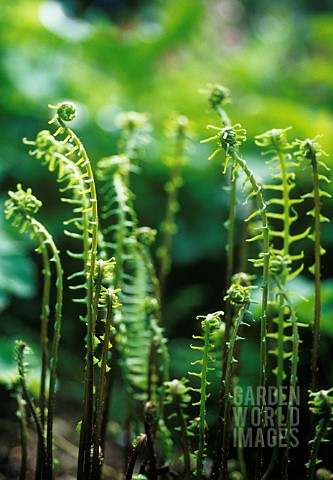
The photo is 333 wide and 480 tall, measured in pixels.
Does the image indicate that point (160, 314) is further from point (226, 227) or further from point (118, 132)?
point (118, 132)

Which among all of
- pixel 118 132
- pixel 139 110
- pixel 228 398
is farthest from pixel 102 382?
Result: pixel 139 110

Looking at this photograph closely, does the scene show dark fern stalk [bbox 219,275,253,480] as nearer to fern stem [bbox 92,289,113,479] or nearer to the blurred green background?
fern stem [bbox 92,289,113,479]

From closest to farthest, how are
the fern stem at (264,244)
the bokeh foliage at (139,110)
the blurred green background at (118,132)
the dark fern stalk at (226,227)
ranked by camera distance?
the fern stem at (264,244) → the dark fern stalk at (226,227) → the blurred green background at (118,132) → the bokeh foliage at (139,110)

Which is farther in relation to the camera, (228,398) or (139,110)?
(139,110)

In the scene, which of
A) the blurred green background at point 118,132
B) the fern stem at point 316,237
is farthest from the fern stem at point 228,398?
the blurred green background at point 118,132

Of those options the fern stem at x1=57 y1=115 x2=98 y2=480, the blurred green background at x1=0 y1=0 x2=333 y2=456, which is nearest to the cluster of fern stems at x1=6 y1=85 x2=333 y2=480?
the fern stem at x1=57 y1=115 x2=98 y2=480

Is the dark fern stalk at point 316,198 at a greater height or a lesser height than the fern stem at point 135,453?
greater

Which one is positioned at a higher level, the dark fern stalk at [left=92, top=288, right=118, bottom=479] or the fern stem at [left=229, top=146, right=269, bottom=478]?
the fern stem at [left=229, top=146, right=269, bottom=478]

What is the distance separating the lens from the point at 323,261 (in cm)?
170

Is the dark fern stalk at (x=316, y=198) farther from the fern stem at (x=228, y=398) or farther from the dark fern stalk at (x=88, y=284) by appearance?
the dark fern stalk at (x=88, y=284)

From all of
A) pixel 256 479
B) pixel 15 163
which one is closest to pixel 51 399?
pixel 256 479

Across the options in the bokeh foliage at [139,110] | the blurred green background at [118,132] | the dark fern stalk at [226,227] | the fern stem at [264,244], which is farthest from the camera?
the bokeh foliage at [139,110]

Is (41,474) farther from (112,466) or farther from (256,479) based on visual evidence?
(112,466)

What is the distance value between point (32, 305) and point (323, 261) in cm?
94
